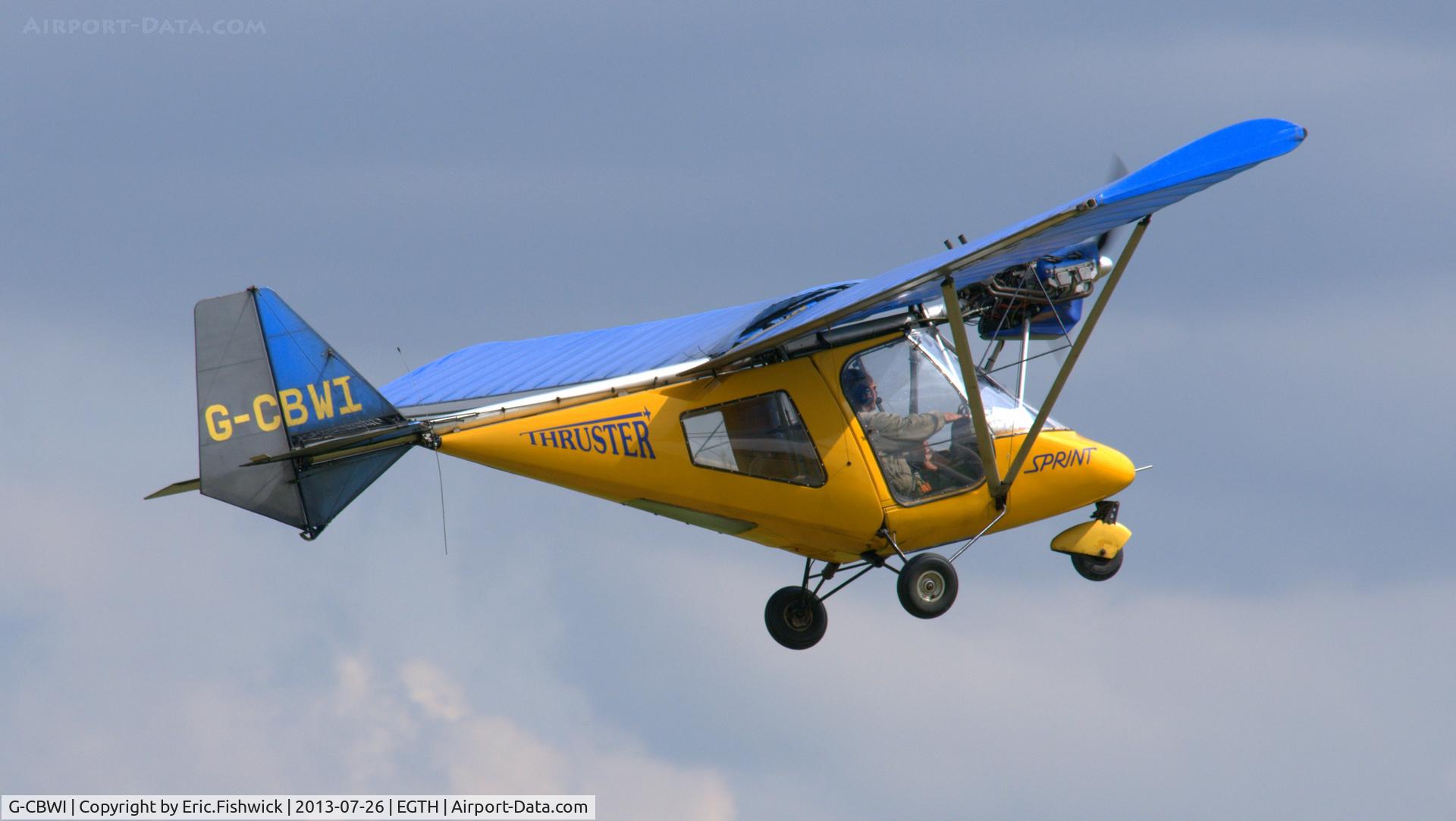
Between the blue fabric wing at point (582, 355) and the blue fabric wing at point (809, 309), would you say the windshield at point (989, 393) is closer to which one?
the blue fabric wing at point (809, 309)

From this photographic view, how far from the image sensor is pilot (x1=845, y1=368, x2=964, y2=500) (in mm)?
24047

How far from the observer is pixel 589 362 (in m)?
25.6

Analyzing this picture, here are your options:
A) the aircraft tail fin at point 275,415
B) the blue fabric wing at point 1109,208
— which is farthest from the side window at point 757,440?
the aircraft tail fin at point 275,415

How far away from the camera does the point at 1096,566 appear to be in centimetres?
2556

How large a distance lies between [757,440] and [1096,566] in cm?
435

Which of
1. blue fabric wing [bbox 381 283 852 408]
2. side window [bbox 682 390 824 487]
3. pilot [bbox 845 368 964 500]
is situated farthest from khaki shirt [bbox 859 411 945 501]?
blue fabric wing [bbox 381 283 852 408]

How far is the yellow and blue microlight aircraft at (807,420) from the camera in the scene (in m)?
22.6

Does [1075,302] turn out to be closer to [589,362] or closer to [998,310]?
[998,310]

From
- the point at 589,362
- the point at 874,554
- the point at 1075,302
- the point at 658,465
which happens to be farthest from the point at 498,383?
the point at 1075,302

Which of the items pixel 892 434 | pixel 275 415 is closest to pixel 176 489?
pixel 275 415

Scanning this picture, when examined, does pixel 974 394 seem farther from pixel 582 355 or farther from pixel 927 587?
pixel 582 355

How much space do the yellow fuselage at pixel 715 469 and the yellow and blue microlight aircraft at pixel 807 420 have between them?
18 mm

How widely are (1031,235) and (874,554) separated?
4361mm

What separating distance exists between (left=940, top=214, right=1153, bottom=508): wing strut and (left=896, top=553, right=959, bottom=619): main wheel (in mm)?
961
